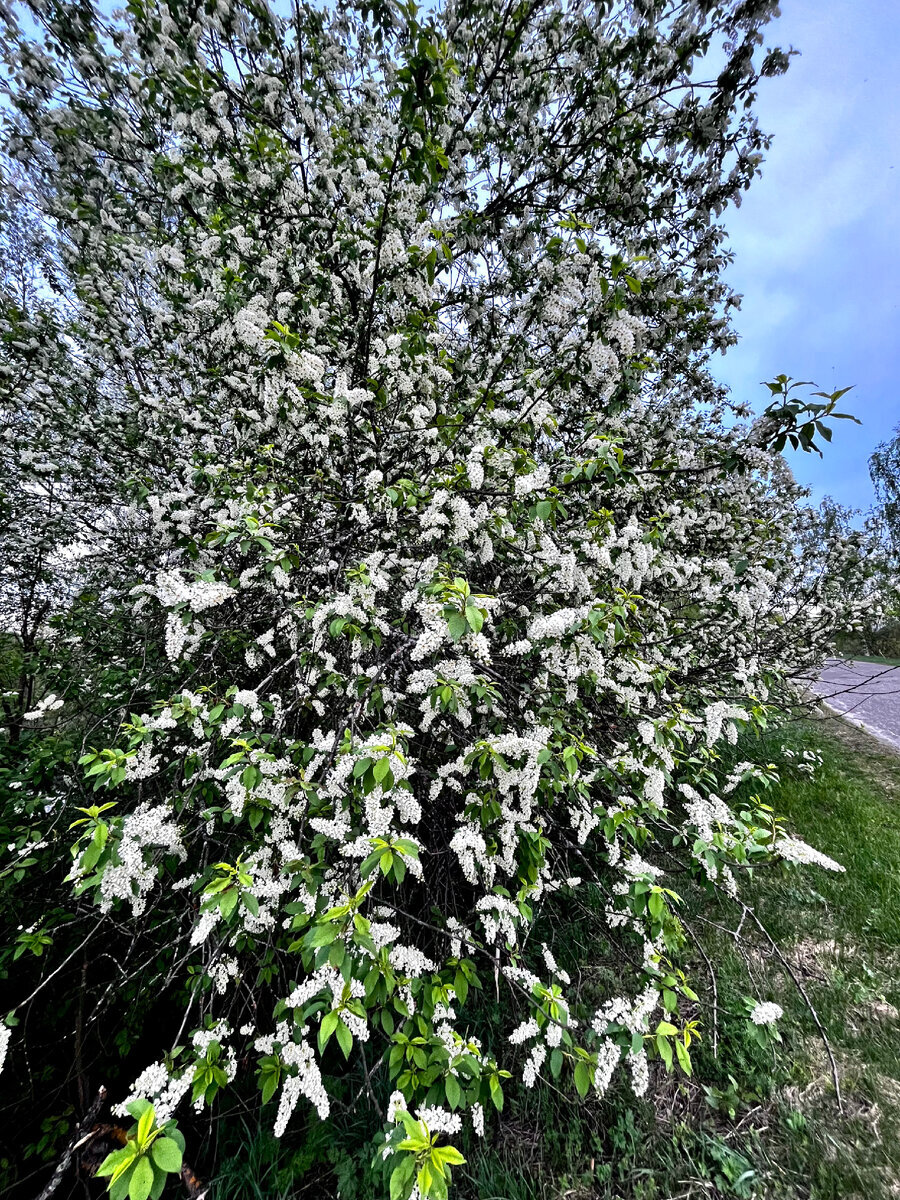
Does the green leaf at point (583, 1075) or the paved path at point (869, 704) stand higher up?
the paved path at point (869, 704)

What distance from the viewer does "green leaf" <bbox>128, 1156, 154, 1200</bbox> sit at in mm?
1064

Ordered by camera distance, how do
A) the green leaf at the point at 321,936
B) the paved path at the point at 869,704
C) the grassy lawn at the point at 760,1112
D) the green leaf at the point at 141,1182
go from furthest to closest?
the paved path at the point at 869,704
the grassy lawn at the point at 760,1112
the green leaf at the point at 321,936
the green leaf at the point at 141,1182

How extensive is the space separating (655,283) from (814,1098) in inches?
191

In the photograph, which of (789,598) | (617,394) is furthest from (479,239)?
(789,598)

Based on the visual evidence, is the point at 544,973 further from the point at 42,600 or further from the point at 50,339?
the point at 50,339

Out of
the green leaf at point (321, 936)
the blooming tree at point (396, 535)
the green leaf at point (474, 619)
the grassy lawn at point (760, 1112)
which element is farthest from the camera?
the grassy lawn at point (760, 1112)

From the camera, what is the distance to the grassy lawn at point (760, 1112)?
209cm

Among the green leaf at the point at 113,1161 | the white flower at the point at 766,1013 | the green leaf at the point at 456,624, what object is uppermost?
the green leaf at the point at 456,624

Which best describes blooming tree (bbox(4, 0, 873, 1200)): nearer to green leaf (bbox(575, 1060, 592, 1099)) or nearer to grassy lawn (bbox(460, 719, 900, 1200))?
green leaf (bbox(575, 1060, 592, 1099))

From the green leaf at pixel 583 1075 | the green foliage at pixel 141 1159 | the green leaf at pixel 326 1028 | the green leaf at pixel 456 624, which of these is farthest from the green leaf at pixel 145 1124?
the green leaf at pixel 456 624

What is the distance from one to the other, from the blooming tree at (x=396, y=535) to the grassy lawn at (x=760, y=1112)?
268mm

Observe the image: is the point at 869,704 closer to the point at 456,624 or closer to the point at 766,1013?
the point at 766,1013

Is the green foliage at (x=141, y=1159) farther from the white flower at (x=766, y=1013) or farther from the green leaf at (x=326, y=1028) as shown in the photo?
the white flower at (x=766, y=1013)

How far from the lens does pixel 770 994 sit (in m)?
2.91
